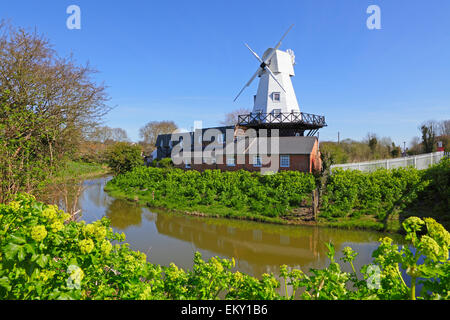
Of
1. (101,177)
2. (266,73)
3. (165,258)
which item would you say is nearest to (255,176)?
(165,258)

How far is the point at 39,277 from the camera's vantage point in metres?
1.85

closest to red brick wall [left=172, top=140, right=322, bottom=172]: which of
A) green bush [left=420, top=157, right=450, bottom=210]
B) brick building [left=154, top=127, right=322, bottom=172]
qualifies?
brick building [left=154, top=127, right=322, bottom=172]

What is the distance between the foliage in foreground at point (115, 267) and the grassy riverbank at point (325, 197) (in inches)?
466

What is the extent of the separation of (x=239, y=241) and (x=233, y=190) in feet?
21.5

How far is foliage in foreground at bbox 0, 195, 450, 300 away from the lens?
5.85ft

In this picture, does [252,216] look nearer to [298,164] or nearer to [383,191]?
[298,164]

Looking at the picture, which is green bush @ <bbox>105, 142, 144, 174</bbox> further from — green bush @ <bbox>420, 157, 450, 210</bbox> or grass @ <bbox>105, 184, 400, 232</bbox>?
green bush @ <bbox>420, 157, 450, 210</bbox>

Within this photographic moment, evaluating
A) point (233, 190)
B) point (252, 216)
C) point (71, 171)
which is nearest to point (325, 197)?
point (252, 216)

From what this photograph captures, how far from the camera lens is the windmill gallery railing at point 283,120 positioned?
2275 centimetres

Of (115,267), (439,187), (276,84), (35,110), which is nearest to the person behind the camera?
(115,267)

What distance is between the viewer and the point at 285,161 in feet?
65.5

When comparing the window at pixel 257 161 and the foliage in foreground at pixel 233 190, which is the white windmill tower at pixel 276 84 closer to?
the window at pixel 257 161

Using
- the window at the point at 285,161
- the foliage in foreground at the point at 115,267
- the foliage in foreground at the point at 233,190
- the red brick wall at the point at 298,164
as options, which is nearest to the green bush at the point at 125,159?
the foliage in foreground at the point at 233,190

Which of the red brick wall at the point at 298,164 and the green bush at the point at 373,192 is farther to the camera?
the red brick wall at the point at 298,164
